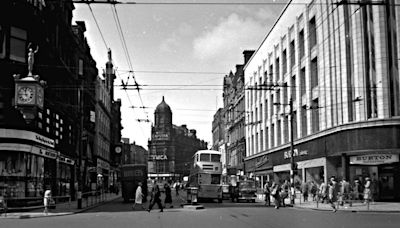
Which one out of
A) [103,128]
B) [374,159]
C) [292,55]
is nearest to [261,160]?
[292,55]

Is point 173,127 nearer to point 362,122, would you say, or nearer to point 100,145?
point 100,145

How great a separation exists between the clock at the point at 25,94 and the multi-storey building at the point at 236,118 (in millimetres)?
43840

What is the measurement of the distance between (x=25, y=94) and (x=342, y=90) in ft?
69.0

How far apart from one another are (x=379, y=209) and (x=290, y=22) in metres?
25.5

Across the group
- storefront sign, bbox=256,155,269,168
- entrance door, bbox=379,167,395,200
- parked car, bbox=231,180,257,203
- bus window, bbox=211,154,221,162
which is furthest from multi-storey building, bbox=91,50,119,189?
entrance door, bbox=379,167,395,200

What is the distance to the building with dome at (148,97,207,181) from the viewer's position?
138 m

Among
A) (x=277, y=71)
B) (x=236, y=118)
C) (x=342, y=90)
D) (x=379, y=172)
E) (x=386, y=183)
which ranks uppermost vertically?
(x=277, y=71)

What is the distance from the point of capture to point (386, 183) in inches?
1331

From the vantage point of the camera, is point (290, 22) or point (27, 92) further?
point (290, 22)

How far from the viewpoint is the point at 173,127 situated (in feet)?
467

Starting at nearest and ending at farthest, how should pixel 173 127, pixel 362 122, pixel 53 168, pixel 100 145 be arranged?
pixel 362 122
pixel 53 168
pixel 100 145
pixel 173 127

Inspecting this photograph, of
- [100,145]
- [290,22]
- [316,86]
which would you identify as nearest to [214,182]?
[316,86]

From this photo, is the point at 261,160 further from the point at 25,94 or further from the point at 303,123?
the point at 25,94

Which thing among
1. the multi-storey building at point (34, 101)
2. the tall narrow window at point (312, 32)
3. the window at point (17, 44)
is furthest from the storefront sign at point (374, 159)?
the window at point (17, 44)
